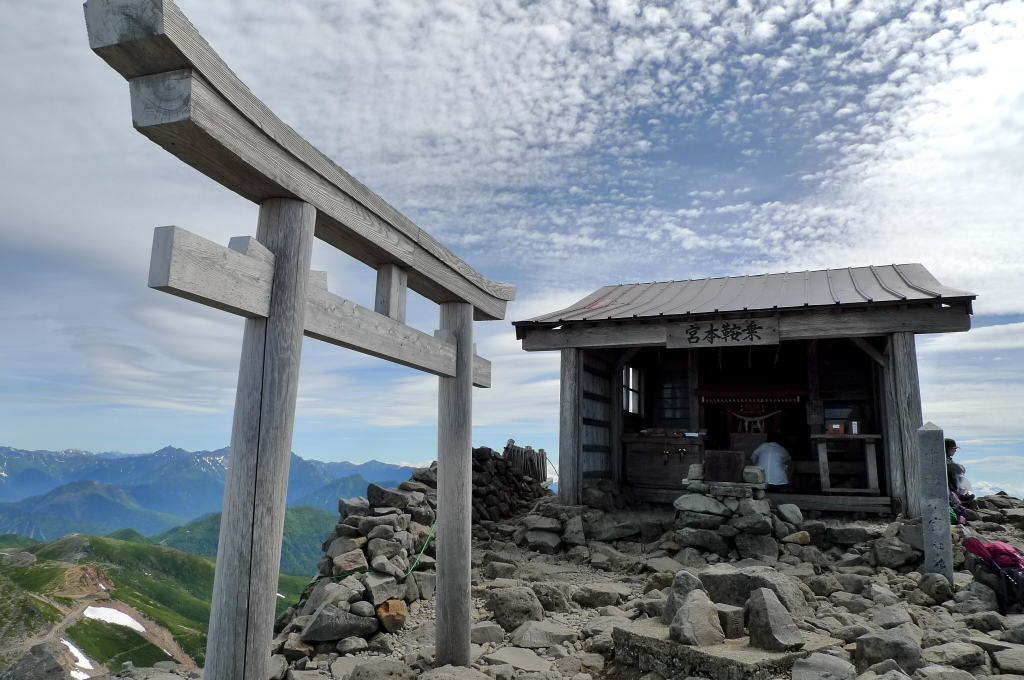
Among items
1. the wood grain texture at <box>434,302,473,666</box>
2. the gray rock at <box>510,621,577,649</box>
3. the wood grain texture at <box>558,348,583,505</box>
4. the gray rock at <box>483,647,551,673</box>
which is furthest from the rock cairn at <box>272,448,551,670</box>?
the wood grain texture at <box>558,348,583,505</box>

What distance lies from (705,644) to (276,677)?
137 inches

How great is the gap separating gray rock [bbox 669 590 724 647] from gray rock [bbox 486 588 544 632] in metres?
1.84

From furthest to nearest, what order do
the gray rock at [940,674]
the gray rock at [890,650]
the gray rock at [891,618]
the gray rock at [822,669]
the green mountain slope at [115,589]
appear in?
1. the gray rock at [891,618]
2. the green mountain slope at [115,589]
3. the gray rock at [890,650]
4. the gray rock at [940,674]
5. the gray rock at [822,669]

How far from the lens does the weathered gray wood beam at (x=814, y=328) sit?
10.1 metres

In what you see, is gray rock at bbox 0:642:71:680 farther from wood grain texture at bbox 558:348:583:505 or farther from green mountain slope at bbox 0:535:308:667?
wood grain texture at bbox 558:348:583:505

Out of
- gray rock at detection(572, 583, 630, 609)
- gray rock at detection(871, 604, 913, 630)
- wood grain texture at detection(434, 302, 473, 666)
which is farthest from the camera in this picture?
gray rock at detection(572, 583, 630, 609)

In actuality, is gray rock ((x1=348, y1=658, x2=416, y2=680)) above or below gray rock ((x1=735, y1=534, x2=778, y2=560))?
below

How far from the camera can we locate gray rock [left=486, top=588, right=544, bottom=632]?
648 centimetres

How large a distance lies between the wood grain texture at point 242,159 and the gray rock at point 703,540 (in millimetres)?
7041

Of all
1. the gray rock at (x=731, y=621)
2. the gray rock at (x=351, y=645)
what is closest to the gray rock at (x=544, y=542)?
the gray rock at (x=351, y=645)

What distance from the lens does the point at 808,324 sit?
10.9 meters

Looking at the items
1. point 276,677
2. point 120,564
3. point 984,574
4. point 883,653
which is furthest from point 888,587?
point 120,564

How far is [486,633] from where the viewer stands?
6059 millimetres

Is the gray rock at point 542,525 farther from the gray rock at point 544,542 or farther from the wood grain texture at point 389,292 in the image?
the wood grain texture at point 389,292
